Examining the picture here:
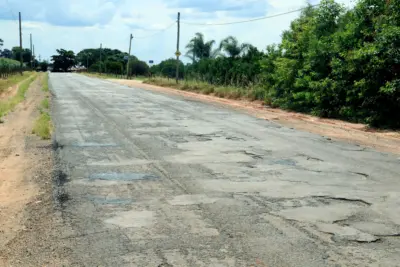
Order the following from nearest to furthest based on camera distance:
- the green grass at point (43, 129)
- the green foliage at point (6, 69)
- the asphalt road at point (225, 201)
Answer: the asphalt road at point (225, 201), the green grass at point (43, 129), the green foliage at point (6, 69)

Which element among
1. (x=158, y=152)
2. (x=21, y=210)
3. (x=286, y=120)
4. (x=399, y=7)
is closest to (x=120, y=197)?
(x=21, y=210)

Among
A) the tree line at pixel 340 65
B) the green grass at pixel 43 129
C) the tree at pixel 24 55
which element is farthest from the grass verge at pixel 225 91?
the tree at pixel 24 55

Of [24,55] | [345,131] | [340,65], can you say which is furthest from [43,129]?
[24,55]

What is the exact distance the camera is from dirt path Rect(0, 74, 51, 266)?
16.6 ft

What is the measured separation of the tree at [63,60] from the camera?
136250 mm

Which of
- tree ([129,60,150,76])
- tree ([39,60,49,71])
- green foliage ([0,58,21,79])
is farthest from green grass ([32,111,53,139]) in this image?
tree ([39,60,49,71])

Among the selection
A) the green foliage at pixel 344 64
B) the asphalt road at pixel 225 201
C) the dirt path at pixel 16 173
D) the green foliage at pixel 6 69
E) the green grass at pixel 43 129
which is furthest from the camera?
the green foliage at pixel 6 69

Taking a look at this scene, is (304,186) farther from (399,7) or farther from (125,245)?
(399,7)

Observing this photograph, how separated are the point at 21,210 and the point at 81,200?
27.7 inches

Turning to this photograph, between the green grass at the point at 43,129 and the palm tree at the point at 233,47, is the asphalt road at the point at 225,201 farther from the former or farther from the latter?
the palm tree at the point at 233,47

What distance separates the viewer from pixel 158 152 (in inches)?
355

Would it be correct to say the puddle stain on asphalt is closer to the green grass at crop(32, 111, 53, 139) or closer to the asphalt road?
the asphalt road

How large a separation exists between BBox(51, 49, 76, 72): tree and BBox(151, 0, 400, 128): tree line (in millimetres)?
121048

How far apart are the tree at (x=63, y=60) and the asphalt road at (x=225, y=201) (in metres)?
133
